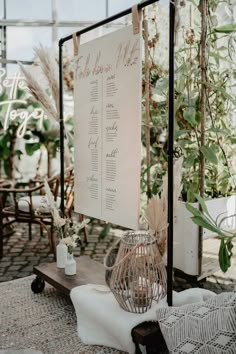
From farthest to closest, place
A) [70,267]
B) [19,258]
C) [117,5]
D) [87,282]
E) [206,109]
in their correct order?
[117,5], [19,258], [206,109], [70,267], [87,282]

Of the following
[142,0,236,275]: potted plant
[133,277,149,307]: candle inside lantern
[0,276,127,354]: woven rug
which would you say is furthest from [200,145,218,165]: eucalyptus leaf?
[0,276,127,354]: woven rug

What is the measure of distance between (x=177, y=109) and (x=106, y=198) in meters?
0.98

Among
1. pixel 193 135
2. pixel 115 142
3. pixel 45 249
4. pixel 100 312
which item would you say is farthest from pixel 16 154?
pixel 100 312

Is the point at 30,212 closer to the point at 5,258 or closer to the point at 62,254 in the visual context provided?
the point at 5,258

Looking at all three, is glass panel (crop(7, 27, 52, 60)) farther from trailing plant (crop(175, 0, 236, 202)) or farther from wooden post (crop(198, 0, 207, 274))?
wooden post (crop(198, 0, 207, 274))

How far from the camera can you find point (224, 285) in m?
3.22

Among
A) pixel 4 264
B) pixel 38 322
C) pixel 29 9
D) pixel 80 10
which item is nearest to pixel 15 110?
pixel 29 9

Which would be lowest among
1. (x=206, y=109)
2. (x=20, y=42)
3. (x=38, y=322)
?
(x=38, y=322)

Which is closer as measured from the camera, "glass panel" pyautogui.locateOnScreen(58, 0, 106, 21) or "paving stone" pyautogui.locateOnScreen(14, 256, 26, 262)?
"paving stone" pyautogui.locateOnScreen(14, 256, 26, 262)

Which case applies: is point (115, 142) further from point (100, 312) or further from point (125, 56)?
point (100, 312)

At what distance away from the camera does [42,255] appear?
13.5ft

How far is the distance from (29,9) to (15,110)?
1.96 meters

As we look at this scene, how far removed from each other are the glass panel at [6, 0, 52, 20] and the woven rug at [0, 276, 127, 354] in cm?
453

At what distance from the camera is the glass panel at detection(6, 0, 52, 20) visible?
6.28 m
